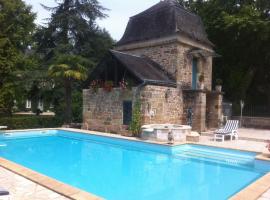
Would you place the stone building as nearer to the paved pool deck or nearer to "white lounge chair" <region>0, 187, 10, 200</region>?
the paved pool deck

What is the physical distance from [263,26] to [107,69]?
12.6 metres

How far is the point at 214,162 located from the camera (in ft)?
35.6

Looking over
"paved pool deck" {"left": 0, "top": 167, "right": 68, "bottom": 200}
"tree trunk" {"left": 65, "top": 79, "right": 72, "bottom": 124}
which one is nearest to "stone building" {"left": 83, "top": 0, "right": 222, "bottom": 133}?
"tree trunk" {"left": 65, "top": 79, "right": 72, "bottom": 124}

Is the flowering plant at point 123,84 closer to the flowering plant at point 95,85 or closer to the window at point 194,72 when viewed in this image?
the flowering plant at point 95,85

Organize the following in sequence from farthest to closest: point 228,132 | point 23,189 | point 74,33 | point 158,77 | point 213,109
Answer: point 74,33 < point 213,109 < point 158,77 < point 228,132 < point 23,189

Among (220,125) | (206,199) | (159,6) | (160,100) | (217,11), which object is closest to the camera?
(206,199)

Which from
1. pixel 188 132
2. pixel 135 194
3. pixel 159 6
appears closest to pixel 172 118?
pixel 188 132

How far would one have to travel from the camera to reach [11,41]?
22.6 m

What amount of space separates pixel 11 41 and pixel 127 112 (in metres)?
12.4

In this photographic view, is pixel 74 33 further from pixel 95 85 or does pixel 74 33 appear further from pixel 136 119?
pixel 136 119

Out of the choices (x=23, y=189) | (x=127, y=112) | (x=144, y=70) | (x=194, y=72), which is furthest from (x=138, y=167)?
(x=194, y=72)

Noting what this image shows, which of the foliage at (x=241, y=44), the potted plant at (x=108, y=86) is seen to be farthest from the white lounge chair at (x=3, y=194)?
the foliage at (x=241, y=44)

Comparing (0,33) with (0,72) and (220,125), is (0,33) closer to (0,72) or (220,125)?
(0,72)

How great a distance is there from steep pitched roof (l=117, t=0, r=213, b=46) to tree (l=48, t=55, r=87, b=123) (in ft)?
11.8
